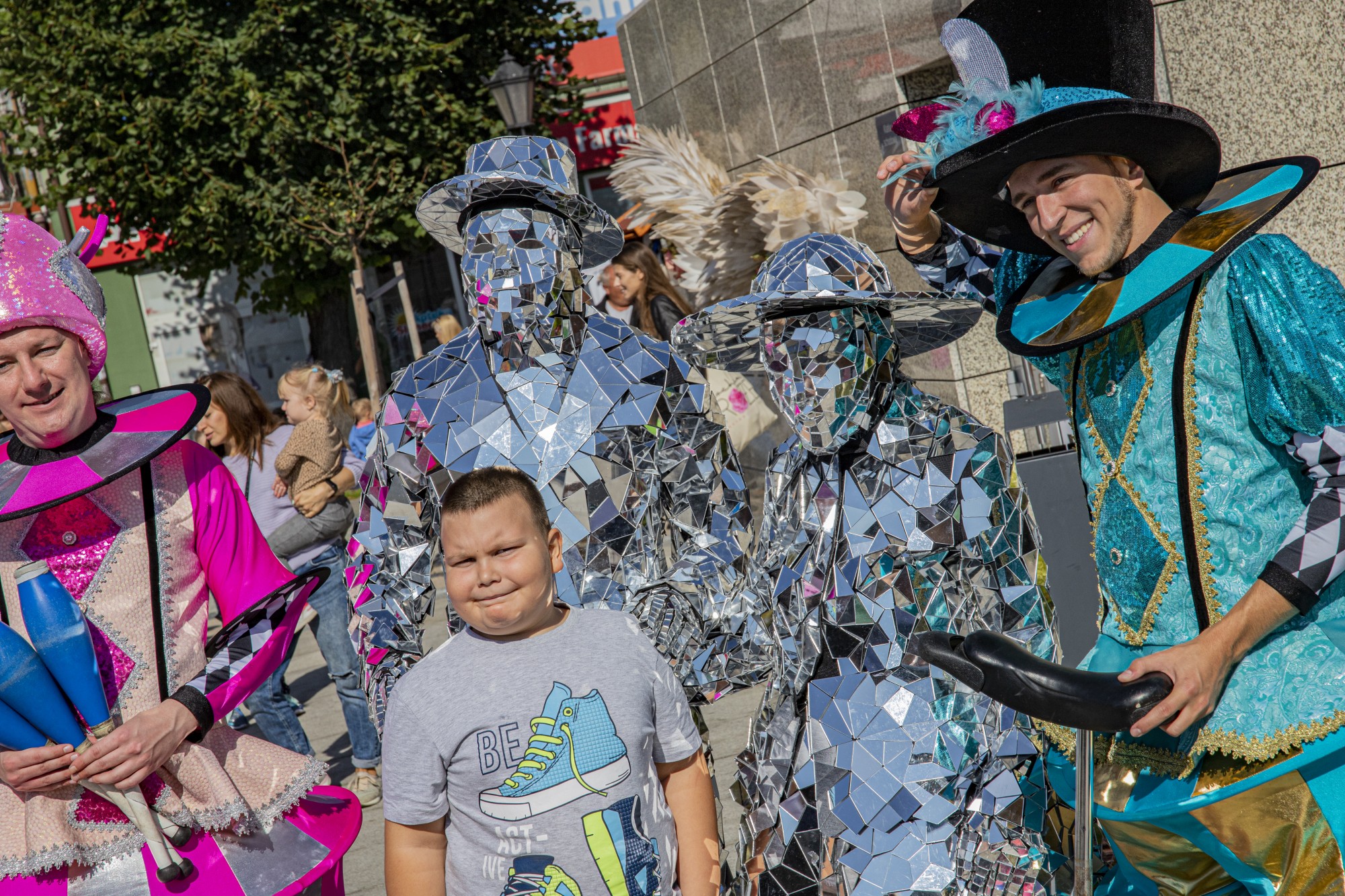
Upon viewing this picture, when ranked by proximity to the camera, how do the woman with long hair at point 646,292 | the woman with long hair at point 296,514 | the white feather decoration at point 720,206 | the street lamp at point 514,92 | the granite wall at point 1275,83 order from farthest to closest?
the street lamp at point 514,92
the woman with long hair at point 646,292
the white feather decoration at point 720,206
the woman with long hair at point 296,514
the granite wall at point 1275,83

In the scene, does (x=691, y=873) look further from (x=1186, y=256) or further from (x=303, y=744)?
(x=303, y=744)

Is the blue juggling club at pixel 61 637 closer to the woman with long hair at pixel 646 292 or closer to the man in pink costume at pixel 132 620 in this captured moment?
the man in pink costume at pixel 132 620

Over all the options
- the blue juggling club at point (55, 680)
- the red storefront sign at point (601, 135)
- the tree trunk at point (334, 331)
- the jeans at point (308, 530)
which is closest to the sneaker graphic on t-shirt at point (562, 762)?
the blue juggling club at point (55, 680)

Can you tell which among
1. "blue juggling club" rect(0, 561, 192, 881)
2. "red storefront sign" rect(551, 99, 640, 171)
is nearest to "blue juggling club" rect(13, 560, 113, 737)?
"blue juggling club" rect(0, 561, 192, 881)

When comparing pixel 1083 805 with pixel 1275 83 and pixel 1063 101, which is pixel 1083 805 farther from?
pixel 1275 83

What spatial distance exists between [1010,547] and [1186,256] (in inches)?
31.0

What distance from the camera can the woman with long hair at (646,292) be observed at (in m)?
6.04

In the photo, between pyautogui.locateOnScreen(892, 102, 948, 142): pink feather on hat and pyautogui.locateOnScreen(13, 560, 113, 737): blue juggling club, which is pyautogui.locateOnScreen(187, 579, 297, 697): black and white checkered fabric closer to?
pyautogui.locateOnScreen(13, 560, 113, 737): blue juggling club

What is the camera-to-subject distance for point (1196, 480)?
187 cm

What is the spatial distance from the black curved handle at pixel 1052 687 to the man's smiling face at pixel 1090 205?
0.70 metres

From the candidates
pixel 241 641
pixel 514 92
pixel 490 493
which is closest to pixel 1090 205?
pixel 490 493

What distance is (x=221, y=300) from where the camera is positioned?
21516mm

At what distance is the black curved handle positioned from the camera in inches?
64.1

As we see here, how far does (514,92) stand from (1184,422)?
26.0 feet
